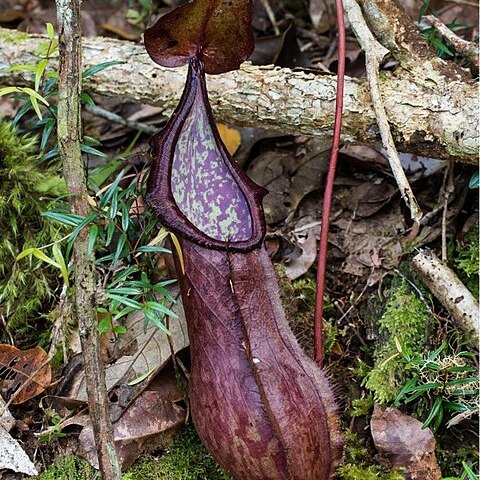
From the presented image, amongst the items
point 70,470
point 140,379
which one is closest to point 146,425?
point 140,379

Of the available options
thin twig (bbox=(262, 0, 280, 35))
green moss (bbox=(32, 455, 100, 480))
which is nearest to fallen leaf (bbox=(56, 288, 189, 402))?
green moss (bbox=(32, 455, 100, 480))

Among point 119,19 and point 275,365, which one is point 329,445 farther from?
point 119,19

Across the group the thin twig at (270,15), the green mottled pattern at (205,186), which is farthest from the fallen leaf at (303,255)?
the thin twig at (270,15)

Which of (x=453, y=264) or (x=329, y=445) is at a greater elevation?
(x=453, y=264)

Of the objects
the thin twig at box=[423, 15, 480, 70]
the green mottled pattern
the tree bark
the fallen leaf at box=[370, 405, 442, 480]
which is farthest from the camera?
the thin twig at box=[423, 15, 480, 70]

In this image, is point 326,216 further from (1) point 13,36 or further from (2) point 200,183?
(1) point 13,36

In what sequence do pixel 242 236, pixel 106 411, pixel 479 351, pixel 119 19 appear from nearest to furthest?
pixel 106 411, pixel 242 236, pixel 479 351, pixel 119 19

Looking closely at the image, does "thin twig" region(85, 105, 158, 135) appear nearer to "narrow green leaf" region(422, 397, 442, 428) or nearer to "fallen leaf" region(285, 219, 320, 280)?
"fallen leaf" region(285, 219, 320, 280)

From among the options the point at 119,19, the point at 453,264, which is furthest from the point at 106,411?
the point at 119,19
